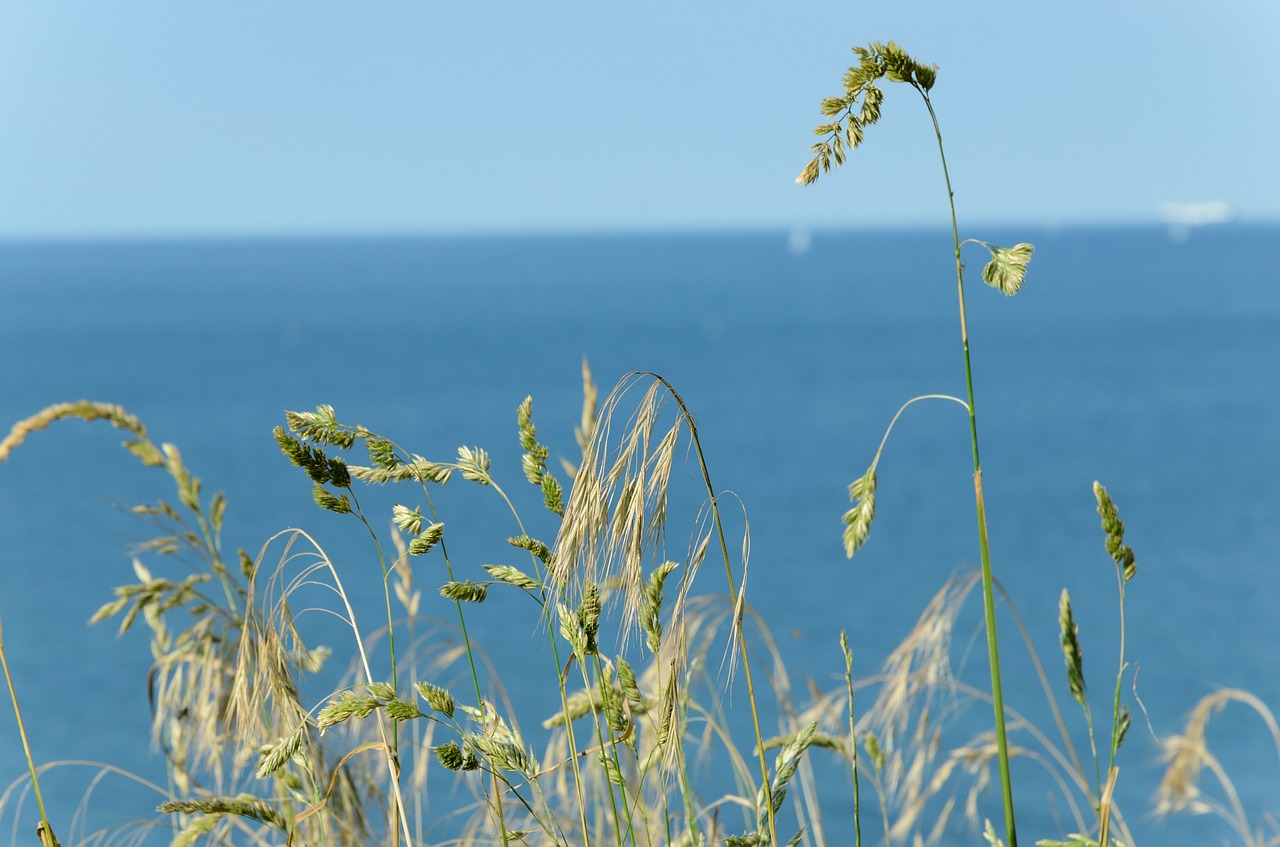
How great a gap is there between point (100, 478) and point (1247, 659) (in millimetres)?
40331

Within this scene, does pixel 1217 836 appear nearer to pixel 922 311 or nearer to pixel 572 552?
pixel 572 552

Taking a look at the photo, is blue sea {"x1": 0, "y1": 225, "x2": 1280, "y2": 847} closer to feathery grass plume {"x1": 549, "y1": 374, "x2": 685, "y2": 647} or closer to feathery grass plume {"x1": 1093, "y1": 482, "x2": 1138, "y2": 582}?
feathery grass plume {"x1": 549, "y1": 374, "x2": 685, "y2": 647}

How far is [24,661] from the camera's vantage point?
2597 centimetres

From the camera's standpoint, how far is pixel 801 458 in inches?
1873

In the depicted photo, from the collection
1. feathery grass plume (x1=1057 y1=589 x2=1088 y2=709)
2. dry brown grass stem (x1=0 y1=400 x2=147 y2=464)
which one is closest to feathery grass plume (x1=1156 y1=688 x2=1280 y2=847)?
feathery grass plume (x1=1057 y1=589 x2=1088 y2=709)

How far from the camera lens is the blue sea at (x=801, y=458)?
78.7ft

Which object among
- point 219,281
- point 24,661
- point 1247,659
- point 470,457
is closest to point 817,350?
point 1247,659

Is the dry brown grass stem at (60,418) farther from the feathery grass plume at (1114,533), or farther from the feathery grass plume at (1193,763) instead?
the feathery grass plume at (1193,763)

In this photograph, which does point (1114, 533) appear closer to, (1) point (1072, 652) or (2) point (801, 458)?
(1) point (1072, 652)

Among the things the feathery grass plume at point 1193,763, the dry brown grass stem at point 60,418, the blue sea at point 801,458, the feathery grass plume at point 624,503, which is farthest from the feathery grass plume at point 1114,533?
the feathery grass plume at point 1193,763

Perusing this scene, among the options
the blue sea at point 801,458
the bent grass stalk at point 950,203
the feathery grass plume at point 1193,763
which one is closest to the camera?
the bent grass stalk at point 950,203

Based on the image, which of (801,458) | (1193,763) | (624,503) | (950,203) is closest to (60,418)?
(624,503)

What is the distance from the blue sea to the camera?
78.7ft

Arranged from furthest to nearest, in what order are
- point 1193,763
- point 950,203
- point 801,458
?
point 801,458 → point 1193,763 → point 950,203
